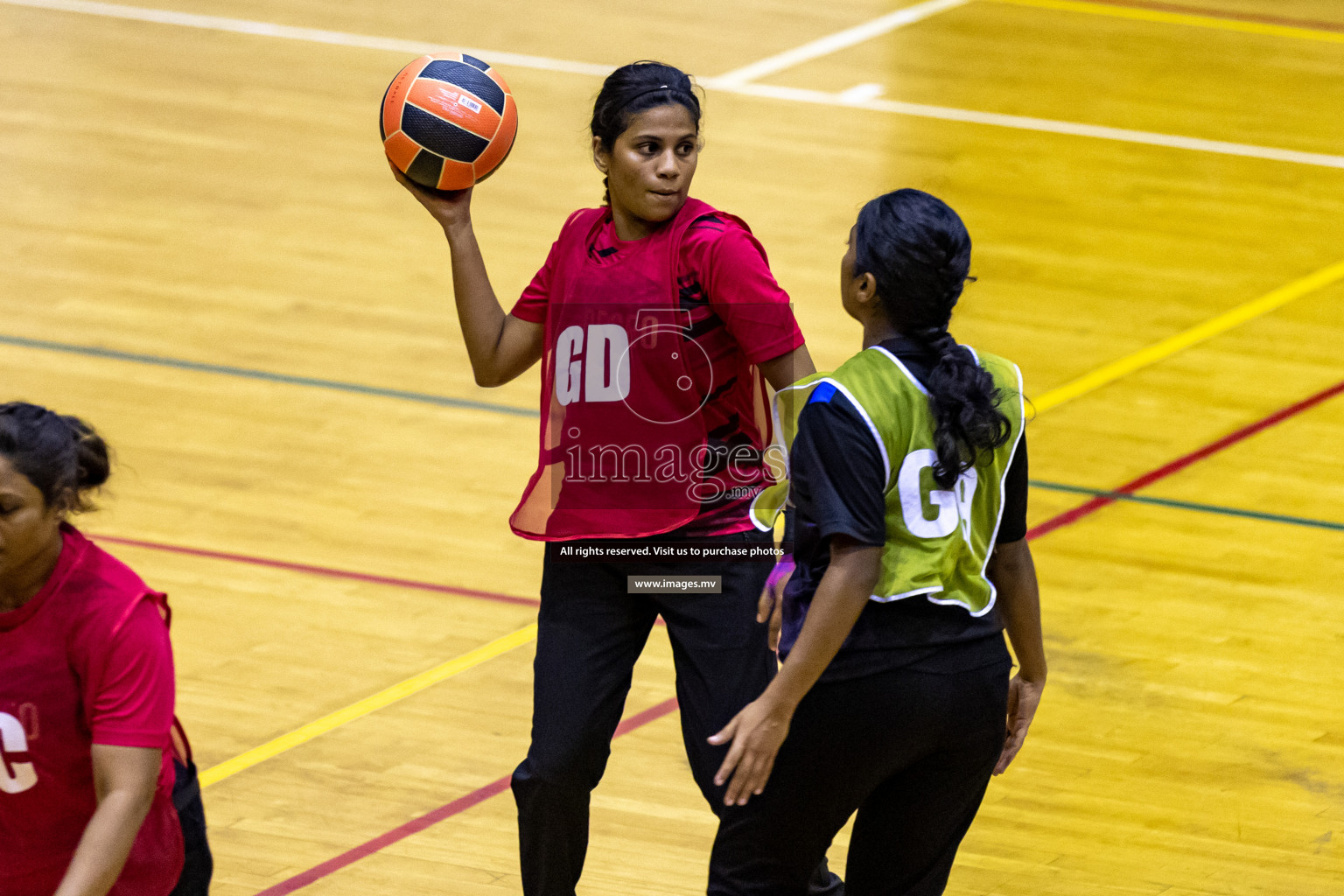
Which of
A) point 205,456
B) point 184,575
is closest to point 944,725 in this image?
point 184,575

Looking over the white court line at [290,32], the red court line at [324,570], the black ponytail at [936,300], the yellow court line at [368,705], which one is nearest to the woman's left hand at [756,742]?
the black ponytail at [936,300]

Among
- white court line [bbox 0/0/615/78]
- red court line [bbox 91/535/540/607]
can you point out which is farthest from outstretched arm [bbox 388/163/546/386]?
white court line [bbox 0/0/615/78]

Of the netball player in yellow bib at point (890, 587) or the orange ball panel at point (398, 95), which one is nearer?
the netball player in yellow bib at point (890, 587)

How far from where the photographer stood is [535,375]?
7531 millimetres

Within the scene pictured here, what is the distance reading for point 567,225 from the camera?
3711 mm

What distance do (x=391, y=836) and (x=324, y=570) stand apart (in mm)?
1566

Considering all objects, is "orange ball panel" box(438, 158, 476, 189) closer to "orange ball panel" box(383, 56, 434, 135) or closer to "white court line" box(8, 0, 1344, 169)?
"orange ball panel" box(383, 56, 434, 135)

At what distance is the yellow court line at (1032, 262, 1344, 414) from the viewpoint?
24.1 ft

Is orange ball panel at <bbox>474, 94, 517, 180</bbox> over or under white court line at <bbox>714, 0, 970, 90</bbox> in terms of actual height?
under

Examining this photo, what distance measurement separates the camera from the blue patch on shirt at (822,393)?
9.39ft

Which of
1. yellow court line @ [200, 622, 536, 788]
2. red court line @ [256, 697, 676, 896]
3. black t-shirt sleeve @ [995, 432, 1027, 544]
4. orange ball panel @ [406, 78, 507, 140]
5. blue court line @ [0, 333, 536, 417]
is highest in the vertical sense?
orange ball panel @ [406, 78, 507, 140]

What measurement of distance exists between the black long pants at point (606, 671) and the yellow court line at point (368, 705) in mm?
1367

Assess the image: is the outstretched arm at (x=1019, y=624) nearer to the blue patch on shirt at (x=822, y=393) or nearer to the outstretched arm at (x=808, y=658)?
the outstretched arm at (x=808, y=658)

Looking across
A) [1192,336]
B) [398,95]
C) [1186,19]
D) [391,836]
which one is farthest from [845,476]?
[1186,19]
